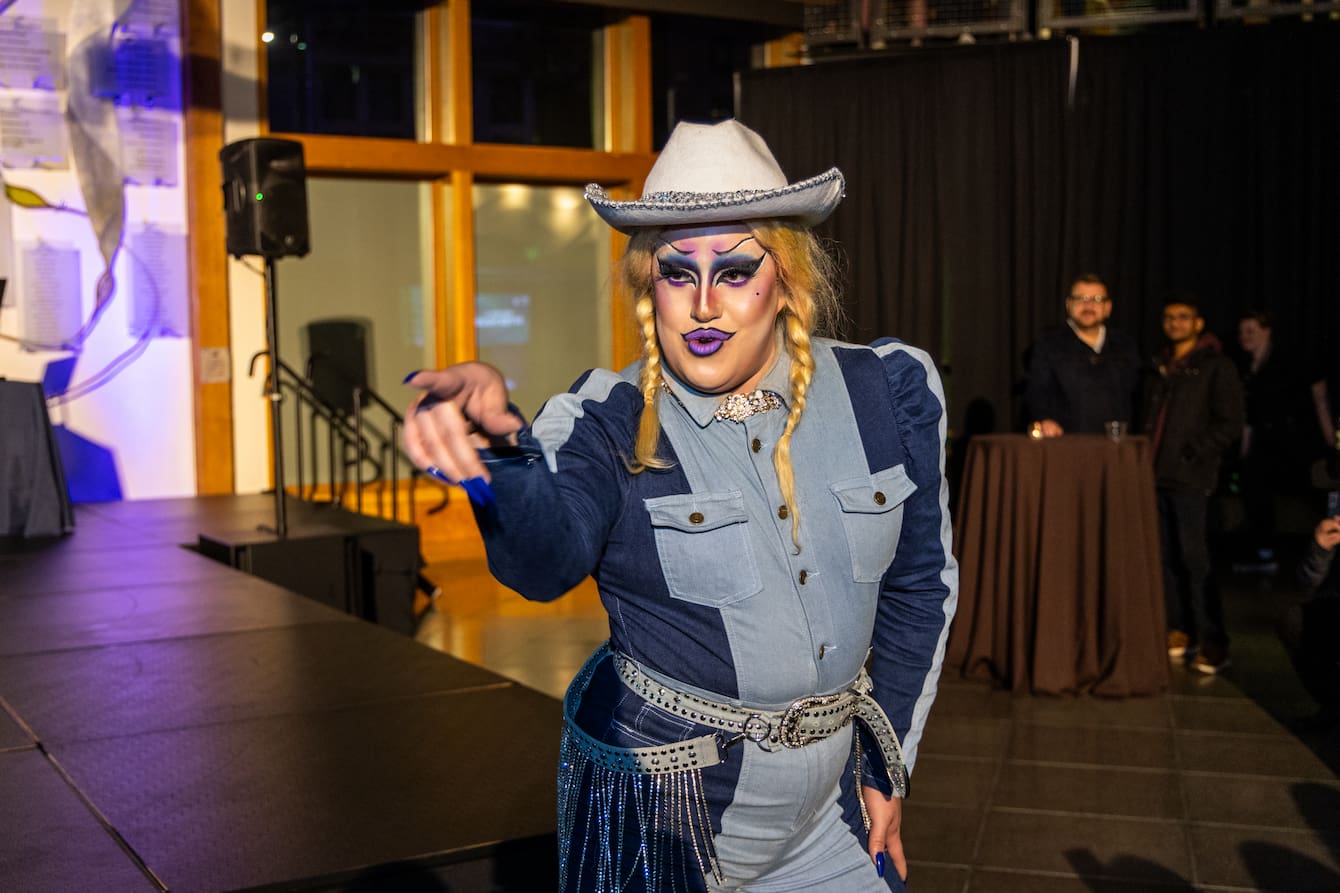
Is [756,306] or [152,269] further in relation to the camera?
[152,269]

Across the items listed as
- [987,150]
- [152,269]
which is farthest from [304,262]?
[987,150]

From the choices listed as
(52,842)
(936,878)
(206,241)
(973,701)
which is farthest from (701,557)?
(206,241)

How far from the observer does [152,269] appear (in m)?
8.05

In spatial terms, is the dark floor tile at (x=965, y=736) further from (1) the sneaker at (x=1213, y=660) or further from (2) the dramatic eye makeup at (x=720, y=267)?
(2) the dramatic eye makeup at (x=720, y=267)

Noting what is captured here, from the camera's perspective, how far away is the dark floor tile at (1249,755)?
13.2 feet

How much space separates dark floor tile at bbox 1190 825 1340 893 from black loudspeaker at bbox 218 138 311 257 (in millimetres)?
4371

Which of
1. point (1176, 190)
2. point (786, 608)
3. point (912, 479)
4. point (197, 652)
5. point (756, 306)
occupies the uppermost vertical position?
point (1176, 190)

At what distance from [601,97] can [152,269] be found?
122 inches

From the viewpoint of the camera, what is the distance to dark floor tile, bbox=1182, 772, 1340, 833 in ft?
11.7

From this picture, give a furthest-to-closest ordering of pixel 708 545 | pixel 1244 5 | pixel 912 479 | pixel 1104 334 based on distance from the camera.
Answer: pixel 1244 5 → pixel 1104 334 → pixel 912 479 → pixel 708 545

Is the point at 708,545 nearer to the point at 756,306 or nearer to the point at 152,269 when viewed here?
the point at 756,306

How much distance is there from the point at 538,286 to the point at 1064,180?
344 cm

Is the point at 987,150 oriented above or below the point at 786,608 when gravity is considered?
above

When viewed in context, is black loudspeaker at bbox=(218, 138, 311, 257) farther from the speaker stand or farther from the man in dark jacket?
the man in dark jacket
